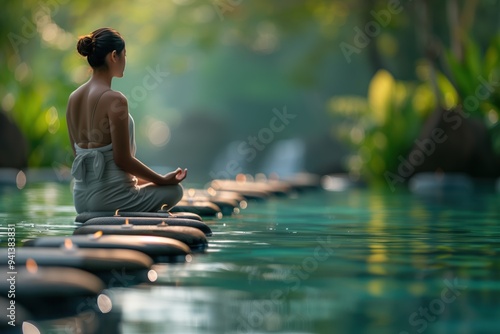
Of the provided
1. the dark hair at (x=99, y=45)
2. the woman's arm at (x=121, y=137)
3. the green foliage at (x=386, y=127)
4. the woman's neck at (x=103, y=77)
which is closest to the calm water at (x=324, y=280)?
the woman's arm at (x=121, y=137)

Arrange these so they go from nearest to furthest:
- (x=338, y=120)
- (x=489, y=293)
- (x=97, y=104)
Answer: (x=489, y=293), (x=97, y=104), (x=338, y=120)

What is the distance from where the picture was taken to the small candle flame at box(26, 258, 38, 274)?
3.77m

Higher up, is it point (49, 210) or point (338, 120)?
point (338, 120)

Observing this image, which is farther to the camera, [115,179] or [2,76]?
[2,76]

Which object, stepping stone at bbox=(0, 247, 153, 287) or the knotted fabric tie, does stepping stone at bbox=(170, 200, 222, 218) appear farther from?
stepping stone at bbox=(0, 247, 153, 287)

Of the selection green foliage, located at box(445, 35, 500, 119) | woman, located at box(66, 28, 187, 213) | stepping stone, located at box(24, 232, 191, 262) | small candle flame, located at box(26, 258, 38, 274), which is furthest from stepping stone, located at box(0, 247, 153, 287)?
green foliage, located at box(445, 35, 500, 119)

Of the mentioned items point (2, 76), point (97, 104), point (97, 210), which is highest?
point (2, 76)

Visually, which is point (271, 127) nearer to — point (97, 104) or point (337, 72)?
point (337, 72)

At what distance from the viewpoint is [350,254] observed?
17.3ft

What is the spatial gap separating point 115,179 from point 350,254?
182 cm

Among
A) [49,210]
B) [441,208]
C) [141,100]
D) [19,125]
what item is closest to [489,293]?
[49,210]

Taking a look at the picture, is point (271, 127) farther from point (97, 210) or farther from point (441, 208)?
point (97, 210)

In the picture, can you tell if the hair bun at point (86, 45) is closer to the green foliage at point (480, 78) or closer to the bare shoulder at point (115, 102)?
the bare shoulder at point (115, 102)

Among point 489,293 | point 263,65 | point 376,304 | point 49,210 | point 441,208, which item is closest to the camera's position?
→ point 376,304
